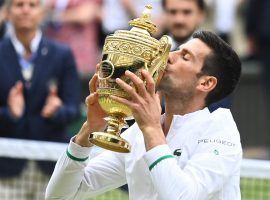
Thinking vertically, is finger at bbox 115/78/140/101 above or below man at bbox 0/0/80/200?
above

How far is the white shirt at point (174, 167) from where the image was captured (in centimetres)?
571

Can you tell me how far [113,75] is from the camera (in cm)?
571

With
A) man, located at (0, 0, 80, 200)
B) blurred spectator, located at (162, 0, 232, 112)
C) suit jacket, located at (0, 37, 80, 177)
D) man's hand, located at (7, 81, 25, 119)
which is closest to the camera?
blurred spectator, located at (162, 0, 232, 112)

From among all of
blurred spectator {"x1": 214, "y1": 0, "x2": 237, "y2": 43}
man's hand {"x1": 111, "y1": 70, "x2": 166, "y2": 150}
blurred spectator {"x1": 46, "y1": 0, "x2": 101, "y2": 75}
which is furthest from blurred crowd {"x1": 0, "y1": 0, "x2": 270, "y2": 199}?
blurred spectator {"x1": 214, "y1": 0, "x2": 237, "y2": 43}

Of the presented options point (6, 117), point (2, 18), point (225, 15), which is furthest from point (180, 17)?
point (225, 15)

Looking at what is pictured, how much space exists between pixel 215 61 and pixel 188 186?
32.5 inches

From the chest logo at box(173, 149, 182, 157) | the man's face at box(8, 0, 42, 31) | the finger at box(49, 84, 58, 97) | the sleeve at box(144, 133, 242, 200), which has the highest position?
the sleeve at box(144, 133, 242, 200)

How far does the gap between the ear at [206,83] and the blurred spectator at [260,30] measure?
857cm

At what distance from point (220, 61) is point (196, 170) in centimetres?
70

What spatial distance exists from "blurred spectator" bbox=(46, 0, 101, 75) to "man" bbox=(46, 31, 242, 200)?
8.48 meters

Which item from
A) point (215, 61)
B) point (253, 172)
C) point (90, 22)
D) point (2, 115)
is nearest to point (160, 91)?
point (215, 61)

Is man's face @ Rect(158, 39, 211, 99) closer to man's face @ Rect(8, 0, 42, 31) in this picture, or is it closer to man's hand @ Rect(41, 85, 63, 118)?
man's hand @ Rect(41, 85, 63, 118)

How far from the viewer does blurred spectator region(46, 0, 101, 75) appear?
14.9 metres

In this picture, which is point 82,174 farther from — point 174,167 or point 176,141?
point 174,167
